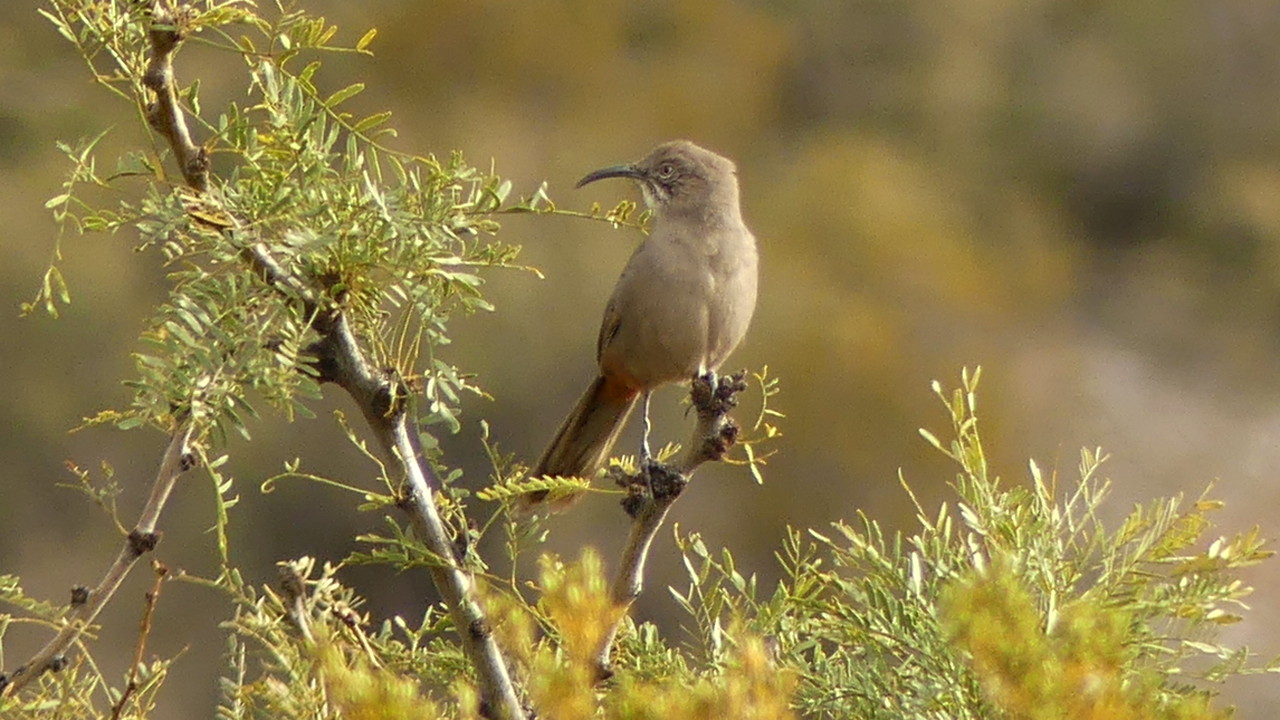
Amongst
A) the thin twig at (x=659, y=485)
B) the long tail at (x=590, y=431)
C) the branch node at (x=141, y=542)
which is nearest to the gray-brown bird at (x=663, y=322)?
the long tail at (x=590, y=431)

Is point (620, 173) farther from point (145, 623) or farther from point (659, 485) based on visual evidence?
point (145, 623)

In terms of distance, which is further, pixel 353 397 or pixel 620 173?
pixel 620 173

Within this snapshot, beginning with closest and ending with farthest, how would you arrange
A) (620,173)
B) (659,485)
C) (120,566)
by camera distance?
1. (120,566)
2. (659,485)
3. (620,173)

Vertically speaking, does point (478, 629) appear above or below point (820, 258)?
above

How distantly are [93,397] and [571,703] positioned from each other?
15.6m

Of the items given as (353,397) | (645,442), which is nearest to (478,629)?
(353,397)

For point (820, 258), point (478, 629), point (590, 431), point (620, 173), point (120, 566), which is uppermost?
point (620, 173)

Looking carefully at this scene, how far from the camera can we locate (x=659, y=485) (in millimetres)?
2467

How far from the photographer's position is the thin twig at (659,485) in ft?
7.81

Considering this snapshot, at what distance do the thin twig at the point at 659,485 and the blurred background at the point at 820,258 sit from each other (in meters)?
9.21

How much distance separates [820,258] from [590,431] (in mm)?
17398

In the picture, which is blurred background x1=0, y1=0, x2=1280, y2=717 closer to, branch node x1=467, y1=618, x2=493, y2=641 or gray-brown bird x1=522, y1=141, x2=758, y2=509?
gray-brown bird x1=522, y1=141, x2=758, y2=509

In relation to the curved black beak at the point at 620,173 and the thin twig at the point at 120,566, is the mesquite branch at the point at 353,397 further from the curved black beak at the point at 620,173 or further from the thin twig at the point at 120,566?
the curved black beak at the point at 620,173

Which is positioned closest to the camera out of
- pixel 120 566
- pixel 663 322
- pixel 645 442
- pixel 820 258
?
pixel 120 566
